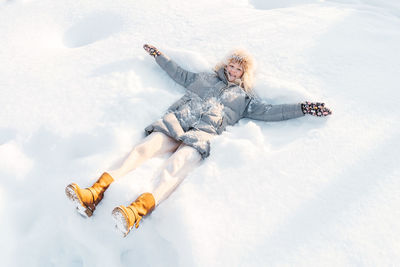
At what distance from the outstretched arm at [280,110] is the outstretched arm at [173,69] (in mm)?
553

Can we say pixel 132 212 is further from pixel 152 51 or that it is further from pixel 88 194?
pixel 152 51

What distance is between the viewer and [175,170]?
5.98ft

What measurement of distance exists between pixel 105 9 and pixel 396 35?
2.90 m

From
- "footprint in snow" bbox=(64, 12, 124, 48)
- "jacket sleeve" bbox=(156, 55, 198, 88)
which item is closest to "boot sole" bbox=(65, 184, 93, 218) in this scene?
"jacket sleeve" bbox=(156, 55, 198, 88)

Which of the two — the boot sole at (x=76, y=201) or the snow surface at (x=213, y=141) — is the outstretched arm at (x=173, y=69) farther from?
the boot sole at (x=76, y=201)

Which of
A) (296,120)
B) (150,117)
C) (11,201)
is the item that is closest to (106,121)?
(150,117)

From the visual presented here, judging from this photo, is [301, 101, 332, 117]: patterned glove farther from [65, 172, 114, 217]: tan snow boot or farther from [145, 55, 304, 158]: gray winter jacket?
[65, 172, 114, 217]: tan snow boot

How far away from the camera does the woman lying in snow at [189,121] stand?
5.33 ft

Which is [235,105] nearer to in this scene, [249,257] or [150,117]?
[150,117]

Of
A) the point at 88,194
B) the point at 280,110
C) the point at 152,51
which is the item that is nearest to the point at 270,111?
the point at 280,110

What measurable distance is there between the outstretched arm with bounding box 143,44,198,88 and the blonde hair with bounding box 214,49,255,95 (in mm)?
310

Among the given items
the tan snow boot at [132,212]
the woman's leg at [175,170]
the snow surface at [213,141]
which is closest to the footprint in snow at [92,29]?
the snow surface at [213,141]

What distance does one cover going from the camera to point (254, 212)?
64.2 inches

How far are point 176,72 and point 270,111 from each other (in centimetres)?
85
